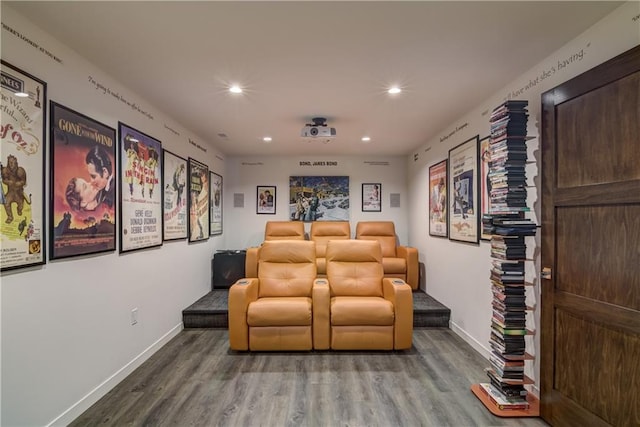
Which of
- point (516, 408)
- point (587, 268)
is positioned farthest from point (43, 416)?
point (587, 268)

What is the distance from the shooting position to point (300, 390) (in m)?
2.27

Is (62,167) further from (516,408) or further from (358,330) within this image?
(516,408)

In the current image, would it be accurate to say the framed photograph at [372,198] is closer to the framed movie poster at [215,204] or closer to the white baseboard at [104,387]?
the framed movie poster at [215,204]

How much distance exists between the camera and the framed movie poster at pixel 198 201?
3707 millimetres

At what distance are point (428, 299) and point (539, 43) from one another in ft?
10.3

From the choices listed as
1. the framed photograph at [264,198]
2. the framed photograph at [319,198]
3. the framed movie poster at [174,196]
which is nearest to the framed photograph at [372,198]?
the framed photograph at [319,198]

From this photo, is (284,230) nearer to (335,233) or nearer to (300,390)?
(335,233)

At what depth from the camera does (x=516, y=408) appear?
1989 millimetres

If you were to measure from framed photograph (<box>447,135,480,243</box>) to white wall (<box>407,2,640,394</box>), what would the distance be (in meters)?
0.11

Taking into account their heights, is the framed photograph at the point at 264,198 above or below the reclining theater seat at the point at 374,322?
above

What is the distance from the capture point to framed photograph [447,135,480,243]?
116 inches

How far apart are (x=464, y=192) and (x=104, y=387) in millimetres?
3701

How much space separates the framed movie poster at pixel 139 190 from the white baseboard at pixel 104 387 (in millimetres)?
982

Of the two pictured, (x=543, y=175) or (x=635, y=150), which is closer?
(x=635, y=150)
